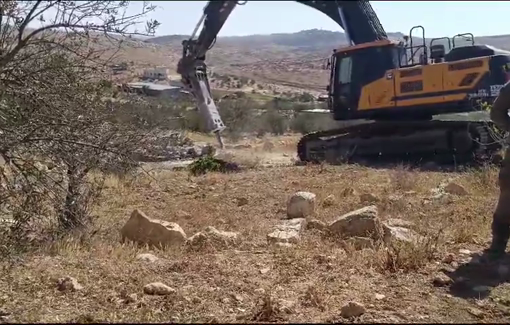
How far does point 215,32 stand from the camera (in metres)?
16.8

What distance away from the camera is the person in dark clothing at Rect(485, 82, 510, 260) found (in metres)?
5.86

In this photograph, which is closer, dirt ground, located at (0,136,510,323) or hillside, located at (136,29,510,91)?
dirt ground, located at (0,136,510,323)

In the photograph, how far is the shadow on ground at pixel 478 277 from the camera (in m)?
4.97

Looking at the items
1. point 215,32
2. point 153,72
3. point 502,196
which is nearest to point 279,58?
point 215,32

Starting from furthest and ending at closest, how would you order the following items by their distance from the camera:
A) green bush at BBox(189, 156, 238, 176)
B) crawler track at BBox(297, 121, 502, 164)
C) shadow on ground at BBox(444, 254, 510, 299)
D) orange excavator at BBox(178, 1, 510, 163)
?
green bush at BBox(189, 156, 238, 176) < crawler track at BBox(297, 121, 502, 164) < orange excavator at BBox(178, 1, 510, 163) < shadow on ground at BBox(444, 254, 510, 299)

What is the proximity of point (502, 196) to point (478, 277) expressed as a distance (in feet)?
2.98

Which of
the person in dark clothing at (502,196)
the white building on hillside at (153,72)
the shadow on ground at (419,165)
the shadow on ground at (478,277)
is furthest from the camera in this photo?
the shadow on ground at (419,165)

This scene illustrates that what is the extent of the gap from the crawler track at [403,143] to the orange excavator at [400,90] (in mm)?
21

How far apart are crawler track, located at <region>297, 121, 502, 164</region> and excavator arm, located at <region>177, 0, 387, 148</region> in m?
2.10

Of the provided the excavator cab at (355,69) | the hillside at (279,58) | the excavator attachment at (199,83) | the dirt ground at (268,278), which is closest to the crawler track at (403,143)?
the excavator cab at (355,69)

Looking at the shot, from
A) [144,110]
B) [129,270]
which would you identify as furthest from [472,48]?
[129,270]

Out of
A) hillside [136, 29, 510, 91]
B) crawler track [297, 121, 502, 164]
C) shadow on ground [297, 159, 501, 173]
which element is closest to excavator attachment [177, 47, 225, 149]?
crawler track [297, 121, 502, 164]

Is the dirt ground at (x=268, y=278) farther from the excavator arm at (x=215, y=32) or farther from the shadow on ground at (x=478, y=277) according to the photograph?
the excavator arm at (x=215, y=32)

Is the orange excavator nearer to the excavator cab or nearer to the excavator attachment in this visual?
the excavator cab
